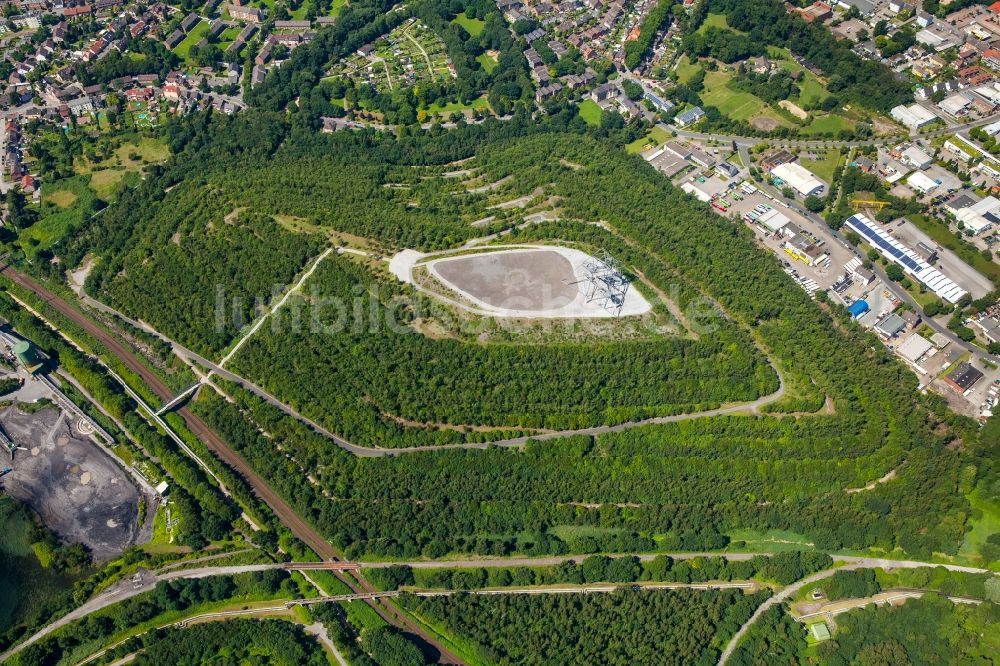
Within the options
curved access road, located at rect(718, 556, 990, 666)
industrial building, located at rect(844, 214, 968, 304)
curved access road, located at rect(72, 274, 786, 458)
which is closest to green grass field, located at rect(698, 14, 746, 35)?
industrial building, located at rect(844, 214, 968, 304)

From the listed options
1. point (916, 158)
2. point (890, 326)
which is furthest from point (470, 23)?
point (890, 326)

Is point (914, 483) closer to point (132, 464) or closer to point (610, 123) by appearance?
point (610, 123)

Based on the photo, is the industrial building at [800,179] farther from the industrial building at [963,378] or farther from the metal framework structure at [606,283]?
the metal framework structure at [606,283]

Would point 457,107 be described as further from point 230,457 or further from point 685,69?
point 230,457

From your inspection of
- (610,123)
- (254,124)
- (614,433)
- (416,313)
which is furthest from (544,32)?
(614,433)

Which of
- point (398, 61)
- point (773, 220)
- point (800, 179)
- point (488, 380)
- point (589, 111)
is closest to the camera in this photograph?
point (488, 380)

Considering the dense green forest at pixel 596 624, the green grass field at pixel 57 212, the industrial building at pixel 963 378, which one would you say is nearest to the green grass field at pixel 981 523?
the industrial building at pixel 963 378
